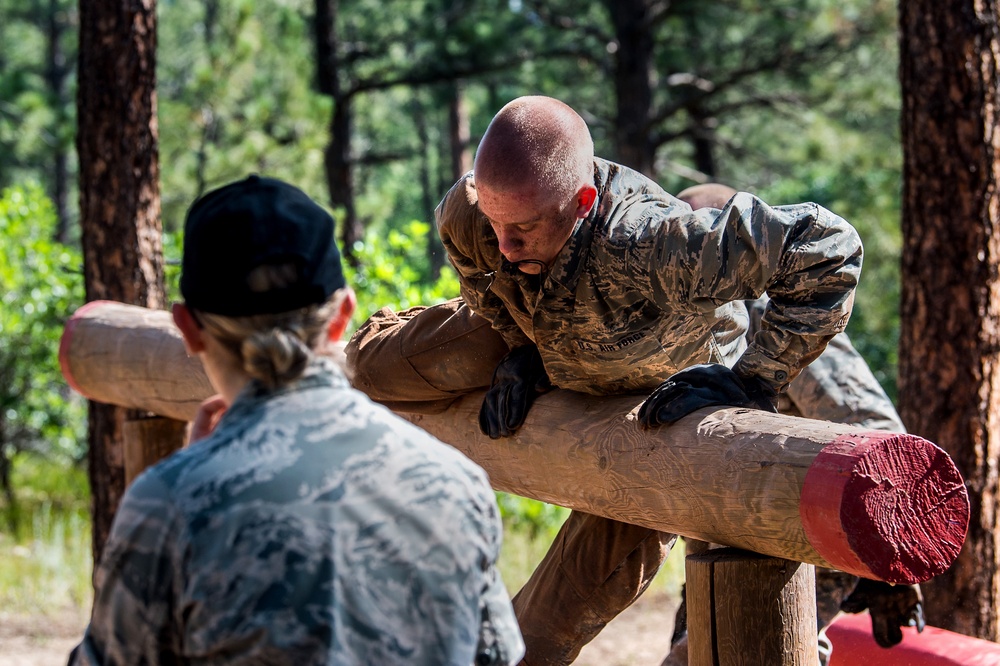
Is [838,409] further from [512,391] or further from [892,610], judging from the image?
[512,391]

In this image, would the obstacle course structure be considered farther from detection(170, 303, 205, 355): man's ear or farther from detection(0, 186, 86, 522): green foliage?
detection(0, 186, 86, 522): green foliage

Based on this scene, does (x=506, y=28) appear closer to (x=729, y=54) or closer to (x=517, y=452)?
(x=729, y=54)

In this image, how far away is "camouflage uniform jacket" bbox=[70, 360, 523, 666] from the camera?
1.25 metres

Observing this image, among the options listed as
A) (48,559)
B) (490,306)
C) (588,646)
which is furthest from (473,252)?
(48,559)

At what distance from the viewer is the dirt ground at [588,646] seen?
18.9ft

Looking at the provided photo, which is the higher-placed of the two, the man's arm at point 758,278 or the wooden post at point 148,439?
the man's arm at point 758,278

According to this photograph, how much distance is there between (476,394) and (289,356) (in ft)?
6.18

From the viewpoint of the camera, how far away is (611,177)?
273cm

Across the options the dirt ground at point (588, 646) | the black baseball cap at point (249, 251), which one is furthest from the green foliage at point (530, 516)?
the black baseball cap at point (249, 251)

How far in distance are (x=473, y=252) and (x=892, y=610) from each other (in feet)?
5.39

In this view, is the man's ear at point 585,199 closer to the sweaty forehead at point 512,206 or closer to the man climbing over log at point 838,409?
the sweaty forehead at point 512,206

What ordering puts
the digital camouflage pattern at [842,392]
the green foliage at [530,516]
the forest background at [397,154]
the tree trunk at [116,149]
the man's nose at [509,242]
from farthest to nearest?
the forest background at [397,154] → the green foliage at [530,516] → the tree trunk at [116,149] → the digital camouflage pattern at [842,392] → the man's nose at [509,242]

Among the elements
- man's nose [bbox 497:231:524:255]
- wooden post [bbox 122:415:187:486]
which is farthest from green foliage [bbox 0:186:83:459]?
man's nose [bbox 497:231:524:255]

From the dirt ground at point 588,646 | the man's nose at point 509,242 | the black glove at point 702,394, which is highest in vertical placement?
the man's nose at point 509,242
